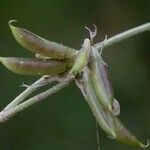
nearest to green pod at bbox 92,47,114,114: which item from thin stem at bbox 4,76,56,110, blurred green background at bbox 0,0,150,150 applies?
thin stem at bbox 4,76,56,110

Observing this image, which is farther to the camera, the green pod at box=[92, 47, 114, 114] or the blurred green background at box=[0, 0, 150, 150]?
the blurred green background at box=[0, 0, 150, 150]

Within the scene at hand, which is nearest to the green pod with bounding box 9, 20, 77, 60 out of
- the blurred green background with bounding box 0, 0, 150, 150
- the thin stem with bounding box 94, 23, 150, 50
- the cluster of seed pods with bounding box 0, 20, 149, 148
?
the cluster of seed pods with bounding box 0, 20, 149, 148

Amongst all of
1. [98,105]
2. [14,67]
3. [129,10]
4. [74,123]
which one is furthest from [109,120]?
[129,10]

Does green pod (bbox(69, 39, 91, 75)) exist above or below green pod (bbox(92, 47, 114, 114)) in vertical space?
above

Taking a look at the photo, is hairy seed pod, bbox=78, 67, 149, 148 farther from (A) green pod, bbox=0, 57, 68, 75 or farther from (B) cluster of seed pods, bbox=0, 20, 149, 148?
(A) green pod, bbox=0, 57, 68, 75

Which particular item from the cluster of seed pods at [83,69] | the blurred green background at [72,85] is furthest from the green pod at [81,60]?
the blurred green background at [72,85]

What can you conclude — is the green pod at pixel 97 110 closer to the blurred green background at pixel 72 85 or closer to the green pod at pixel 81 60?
the green pod at pixel 81 60

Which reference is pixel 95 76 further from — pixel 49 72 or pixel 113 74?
pixel 113 74
